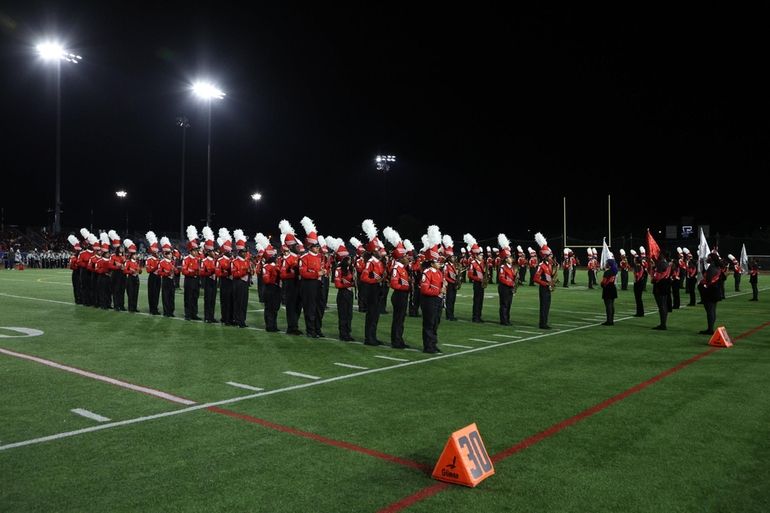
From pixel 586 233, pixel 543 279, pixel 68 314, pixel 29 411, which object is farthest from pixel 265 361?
pixel 586 233

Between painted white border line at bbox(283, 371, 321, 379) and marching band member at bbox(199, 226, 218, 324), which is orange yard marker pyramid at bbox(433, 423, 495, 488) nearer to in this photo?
painted white border line at bbox(283, 371, 321, 379)

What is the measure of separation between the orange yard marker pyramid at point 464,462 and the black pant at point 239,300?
899 cm

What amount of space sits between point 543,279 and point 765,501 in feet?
30.1

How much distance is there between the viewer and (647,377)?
301 inches

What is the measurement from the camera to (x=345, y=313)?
10930 millimetres

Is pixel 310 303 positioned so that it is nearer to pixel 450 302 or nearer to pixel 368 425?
pixel 450 302

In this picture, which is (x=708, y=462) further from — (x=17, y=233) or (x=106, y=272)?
(x=17, y=233)

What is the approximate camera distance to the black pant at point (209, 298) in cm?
1339

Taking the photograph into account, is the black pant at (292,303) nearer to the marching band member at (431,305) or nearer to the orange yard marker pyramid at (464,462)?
the marching band member at (431,305)

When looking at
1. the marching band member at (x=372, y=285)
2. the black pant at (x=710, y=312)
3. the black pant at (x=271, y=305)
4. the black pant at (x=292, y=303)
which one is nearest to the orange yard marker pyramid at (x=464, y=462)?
the marching band member at (x=372, y=285)

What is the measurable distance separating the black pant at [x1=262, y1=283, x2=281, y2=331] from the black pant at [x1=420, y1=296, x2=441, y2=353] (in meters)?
3.64

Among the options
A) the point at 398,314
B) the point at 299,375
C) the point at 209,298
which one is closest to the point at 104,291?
the point at 209,298

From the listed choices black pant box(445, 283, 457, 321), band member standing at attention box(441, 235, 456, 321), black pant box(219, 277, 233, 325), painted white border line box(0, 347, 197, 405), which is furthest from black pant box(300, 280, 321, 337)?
black pant box(445, 283, 457, 321)

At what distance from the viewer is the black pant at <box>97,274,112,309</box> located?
15.9 meters
